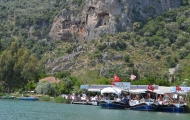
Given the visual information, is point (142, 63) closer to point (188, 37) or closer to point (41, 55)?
point (188, 37)

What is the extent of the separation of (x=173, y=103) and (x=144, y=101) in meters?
5.08

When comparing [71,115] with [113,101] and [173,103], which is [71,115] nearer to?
[113,101]

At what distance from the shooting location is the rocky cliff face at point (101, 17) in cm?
16400

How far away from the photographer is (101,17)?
554 ft

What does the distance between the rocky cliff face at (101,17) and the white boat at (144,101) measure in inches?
3109

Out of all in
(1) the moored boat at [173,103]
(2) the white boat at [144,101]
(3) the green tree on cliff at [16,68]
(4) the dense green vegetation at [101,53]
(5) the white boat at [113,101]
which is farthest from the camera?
(4) the dense green vegetation at [101,53]

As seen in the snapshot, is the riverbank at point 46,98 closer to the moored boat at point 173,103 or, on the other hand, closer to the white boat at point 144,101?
the white boat at point 144,101

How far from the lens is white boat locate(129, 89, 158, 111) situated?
7744 cm

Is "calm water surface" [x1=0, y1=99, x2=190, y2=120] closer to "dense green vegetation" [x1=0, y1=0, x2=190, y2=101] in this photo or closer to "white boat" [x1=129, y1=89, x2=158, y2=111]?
"white boat" [x1=129, y1=89, x2=158, y2=111]

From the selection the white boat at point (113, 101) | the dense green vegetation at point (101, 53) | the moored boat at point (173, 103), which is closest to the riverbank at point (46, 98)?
the dense green vegetation at point (101, 53)

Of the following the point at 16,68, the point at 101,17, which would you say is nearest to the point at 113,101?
the point at 16,68

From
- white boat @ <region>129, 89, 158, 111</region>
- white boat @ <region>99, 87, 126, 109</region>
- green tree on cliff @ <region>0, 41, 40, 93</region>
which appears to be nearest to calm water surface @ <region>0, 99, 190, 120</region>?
white boat @ <region>129, 89, 158, 111</region>

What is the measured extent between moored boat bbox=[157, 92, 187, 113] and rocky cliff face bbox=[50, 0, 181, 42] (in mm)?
83154

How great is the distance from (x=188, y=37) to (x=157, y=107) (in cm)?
8478
